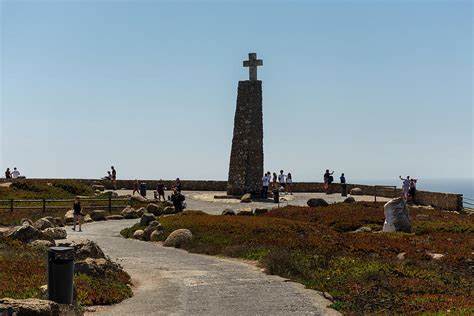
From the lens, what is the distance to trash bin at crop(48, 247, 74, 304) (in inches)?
506

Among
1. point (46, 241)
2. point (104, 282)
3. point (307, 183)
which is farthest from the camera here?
point (307, 183)

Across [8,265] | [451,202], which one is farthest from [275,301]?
[451,202]

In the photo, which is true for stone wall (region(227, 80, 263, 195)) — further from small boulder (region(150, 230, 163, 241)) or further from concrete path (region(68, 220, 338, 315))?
concrete path (region(68, 220, 338, 315))

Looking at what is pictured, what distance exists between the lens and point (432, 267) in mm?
21641

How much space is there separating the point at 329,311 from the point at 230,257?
1094cm

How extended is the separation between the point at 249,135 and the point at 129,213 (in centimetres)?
1448

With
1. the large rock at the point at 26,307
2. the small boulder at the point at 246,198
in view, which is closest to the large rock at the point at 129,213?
the small boulder at the point at 246,198

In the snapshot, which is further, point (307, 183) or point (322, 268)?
point (307, 183)

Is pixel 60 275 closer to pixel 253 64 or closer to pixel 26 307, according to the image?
pixel 26 307

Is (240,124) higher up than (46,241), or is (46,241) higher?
(240,124)

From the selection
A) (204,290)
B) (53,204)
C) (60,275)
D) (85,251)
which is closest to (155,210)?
(53,204)

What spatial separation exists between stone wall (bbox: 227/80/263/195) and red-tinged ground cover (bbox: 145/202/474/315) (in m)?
12.1

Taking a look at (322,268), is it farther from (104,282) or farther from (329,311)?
(104,282)

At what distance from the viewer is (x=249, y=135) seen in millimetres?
53656
